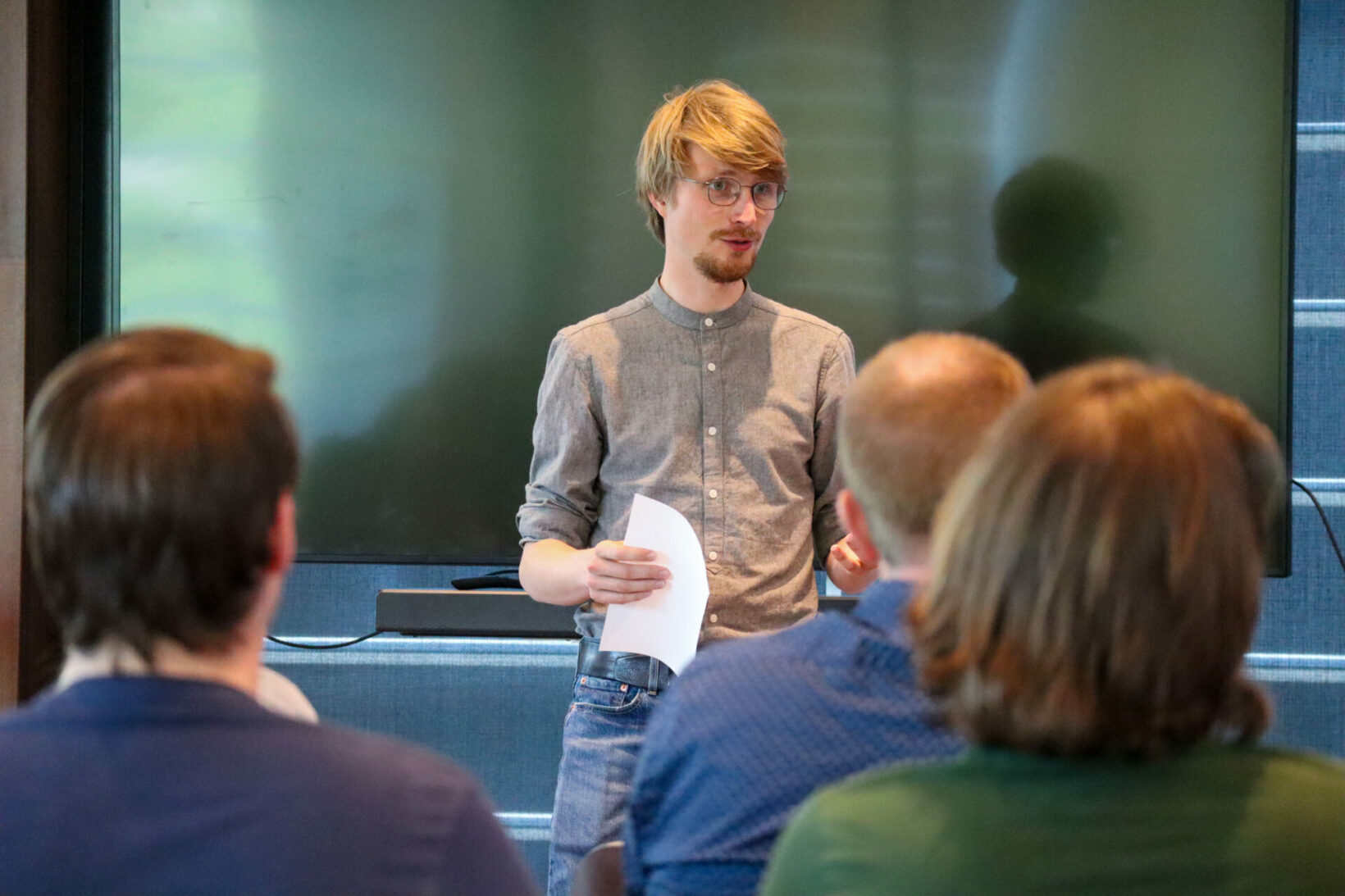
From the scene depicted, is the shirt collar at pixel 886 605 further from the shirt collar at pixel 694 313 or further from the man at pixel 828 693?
the shirt collar at pixel 694 313

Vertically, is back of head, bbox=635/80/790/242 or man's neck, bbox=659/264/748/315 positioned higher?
A: back of head, bbox=635/80/790/242

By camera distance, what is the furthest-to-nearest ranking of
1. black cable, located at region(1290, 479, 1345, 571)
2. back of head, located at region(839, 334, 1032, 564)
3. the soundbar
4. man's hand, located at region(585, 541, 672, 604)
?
black cable, located at region(1290, 479, 1345, 571), the soundbar, man's hand, located at region(585, 541, 672, 604), back of head, located at region(839, 334, 1032, 564)

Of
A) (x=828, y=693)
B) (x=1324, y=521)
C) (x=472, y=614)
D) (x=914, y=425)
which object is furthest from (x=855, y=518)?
(x=1324, y=521)

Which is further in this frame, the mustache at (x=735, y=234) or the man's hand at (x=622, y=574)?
the mustache at (x=735, y=234)

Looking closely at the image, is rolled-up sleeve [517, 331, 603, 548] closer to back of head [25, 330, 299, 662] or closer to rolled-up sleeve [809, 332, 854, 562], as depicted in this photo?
rolled-up sleeve [809, 332, 854, 562]

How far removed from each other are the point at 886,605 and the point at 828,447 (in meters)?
0.94

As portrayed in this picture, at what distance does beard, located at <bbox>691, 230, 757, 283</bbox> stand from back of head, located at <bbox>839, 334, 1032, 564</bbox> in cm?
83

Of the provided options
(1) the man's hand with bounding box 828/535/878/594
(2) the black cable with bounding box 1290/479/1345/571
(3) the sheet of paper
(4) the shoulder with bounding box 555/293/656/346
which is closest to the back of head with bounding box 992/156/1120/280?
(2) the black cable with bounding box 1290/479/1345/571

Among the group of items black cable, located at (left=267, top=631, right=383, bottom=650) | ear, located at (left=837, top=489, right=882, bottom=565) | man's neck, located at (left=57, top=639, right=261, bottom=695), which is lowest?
black cable, located at (left=267, top=631, right=383, bottom=650)

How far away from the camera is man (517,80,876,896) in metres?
1.92

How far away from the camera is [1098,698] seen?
768 millimetres

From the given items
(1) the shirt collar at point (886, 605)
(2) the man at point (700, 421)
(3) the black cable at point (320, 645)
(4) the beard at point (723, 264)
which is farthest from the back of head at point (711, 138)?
(3) the black cable at point (320, 645)

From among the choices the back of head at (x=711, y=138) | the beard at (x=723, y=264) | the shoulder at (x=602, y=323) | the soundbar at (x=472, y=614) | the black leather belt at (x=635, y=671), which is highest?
the back of head at (x=711, y=138)

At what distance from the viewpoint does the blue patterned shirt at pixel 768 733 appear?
1.01 m
